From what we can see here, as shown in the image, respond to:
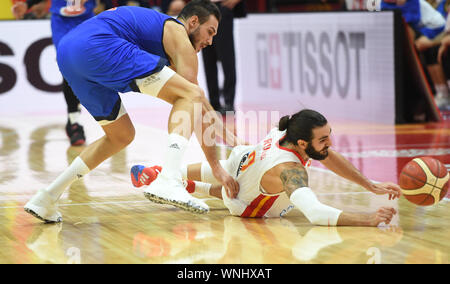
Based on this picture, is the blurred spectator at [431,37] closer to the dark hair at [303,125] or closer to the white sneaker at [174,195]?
the dark hair at [303,125]

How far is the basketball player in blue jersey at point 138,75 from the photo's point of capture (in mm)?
5121

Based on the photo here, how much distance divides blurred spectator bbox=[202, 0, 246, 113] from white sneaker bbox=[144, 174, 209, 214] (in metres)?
7.51

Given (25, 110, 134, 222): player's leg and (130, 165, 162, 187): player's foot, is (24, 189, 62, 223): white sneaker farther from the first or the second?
(130, 165, 162, 187): player's foot

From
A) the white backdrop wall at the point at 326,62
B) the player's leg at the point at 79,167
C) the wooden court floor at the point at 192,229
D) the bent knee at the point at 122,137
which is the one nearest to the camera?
the wooden court floor at the point at 192,229

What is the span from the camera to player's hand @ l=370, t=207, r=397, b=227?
4879 millimetres

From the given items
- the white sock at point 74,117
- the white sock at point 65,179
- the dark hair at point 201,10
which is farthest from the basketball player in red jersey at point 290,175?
the white sock at point 74,117

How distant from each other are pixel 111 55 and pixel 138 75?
0.69 feet

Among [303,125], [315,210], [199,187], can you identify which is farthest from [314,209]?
[199,187]

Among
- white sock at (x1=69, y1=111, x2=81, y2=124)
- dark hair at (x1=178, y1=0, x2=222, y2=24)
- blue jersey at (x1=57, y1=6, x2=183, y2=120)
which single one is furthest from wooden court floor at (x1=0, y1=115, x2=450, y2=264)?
dark hair at (x1=178, y1=0, x2=222, y2=24)

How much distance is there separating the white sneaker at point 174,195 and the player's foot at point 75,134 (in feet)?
15.0

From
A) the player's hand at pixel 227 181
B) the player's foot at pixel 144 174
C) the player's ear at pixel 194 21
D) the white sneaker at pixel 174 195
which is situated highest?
the player's ear at pixel 194 21

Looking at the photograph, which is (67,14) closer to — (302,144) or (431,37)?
(302,144)
